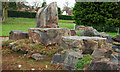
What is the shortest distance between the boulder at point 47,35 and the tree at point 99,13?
424 inches

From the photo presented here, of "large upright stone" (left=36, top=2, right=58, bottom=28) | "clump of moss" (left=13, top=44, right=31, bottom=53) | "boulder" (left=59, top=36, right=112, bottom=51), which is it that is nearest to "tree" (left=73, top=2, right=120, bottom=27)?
"large upright stone" (left=36, top=2, right=58, bottom=28)

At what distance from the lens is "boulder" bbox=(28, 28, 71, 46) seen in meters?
6.37

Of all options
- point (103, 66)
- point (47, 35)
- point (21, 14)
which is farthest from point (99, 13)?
point (103, 66)

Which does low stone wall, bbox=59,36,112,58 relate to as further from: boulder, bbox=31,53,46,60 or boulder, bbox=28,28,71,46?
boulder, bbox=31,53,46,60

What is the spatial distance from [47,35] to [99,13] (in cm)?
1177

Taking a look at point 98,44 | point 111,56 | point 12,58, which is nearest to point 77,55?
point 111,56

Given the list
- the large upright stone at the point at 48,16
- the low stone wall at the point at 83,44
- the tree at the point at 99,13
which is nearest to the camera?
the low stone wall at the point at 83,44

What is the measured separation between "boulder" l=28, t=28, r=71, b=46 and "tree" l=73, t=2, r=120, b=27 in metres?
10.8

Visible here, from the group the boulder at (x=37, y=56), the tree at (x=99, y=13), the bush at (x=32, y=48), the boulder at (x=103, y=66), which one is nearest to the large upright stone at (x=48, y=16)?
the bush at (x=32, y=48)

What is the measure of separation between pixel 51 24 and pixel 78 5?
1165 centimetres

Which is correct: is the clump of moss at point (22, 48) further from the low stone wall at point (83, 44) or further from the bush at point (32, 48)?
the low stone wall at point (83, 44)

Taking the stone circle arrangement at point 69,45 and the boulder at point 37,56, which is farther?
the boulder at point 37,56

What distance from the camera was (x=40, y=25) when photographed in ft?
24.7

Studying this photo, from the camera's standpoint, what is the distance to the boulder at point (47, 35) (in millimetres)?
6369
